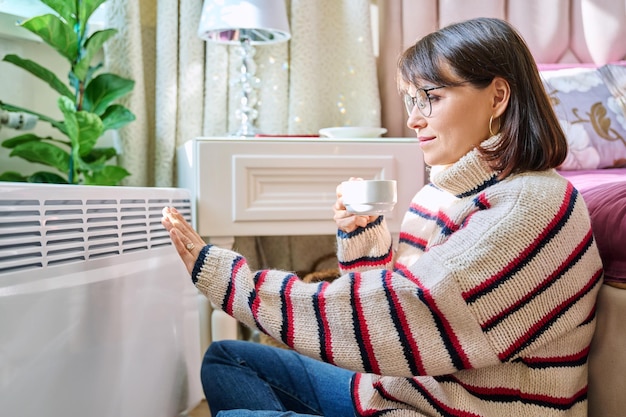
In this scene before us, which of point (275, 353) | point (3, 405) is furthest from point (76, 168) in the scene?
point (3, 405)

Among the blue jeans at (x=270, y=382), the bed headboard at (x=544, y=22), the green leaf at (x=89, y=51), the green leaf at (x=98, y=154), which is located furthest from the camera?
the bed headboard at (x=544, y=22)

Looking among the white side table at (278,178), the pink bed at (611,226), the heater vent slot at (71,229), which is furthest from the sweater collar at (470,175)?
the white side table at (278,178)

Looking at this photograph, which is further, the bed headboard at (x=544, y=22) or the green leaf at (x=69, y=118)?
the bed headboard at (x=544, y=22)

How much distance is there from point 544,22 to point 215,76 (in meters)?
0.99

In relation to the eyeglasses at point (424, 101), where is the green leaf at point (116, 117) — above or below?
above

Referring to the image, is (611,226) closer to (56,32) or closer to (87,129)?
(87,129)

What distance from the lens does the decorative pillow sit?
1.51 metres

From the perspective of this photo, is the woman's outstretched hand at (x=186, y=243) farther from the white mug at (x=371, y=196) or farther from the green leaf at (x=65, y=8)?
the green leaf at (x=65, y=8)

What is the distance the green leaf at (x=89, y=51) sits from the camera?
5.21 ft

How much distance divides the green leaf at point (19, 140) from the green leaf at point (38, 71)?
0.13m

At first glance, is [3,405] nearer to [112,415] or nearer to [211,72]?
[112,415]

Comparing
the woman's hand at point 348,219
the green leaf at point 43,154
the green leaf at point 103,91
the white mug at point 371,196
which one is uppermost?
the green leaf at point 103,91

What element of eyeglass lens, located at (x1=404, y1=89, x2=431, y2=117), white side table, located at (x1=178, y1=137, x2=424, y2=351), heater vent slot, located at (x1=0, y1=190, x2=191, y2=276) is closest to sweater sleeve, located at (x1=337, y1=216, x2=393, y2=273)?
eyeglass lens, located at (x1=404, y1=89, x2=431, y2=117)

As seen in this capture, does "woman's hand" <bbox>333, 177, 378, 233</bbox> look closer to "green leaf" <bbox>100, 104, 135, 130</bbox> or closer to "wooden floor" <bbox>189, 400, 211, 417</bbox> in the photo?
"wooden floor" <bbox>189, 400, 211, 417</bbox>
